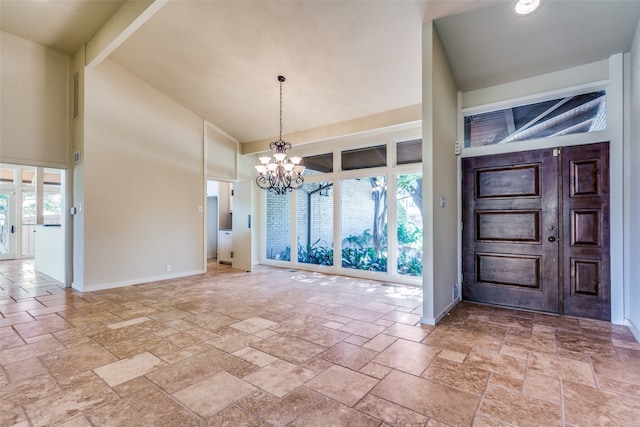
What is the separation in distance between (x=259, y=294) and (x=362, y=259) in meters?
2.12

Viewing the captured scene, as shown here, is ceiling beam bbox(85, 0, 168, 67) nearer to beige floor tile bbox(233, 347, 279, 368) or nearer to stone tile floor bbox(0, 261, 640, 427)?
stone tile floor bbox(0, 261, 640, 427)

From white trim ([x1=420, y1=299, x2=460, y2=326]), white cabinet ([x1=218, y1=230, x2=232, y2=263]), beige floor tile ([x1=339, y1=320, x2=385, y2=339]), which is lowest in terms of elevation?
beige floor tile ([x1=339, y1=320, x2=385, y2=339])

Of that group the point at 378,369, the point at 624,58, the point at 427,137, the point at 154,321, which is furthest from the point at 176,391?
the point at 624,58

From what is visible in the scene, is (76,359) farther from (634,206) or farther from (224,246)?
(224,246)

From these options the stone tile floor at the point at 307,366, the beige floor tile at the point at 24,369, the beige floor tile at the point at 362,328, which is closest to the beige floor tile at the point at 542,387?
the stone tile floor at the point at 307,366

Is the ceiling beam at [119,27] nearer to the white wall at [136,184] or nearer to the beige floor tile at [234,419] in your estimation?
the white wall at [136,184]

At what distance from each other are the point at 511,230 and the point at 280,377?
328 centimetres

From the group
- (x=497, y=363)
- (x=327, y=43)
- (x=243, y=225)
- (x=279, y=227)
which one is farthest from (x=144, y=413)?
(x=279, y=227)

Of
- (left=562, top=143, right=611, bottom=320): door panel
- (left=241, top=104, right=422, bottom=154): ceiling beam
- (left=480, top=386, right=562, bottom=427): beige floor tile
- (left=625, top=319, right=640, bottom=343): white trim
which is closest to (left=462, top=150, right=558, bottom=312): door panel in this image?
(left=562, top=143, right=611, bottom=320): door panel

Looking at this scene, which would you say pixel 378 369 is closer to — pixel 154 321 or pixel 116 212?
pixel 154 321

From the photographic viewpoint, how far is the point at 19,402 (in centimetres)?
192

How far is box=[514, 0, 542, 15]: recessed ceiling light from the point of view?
2.85 metres

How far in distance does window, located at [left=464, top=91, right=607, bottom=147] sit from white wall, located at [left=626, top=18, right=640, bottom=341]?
0.35 meters

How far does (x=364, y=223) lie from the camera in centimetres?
580
